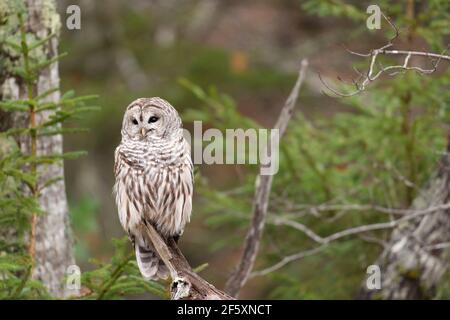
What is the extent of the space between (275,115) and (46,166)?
840cm

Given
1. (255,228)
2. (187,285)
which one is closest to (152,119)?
(187,285)

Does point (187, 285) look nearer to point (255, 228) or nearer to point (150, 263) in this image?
point (150, 263)

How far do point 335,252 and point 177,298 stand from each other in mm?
3317

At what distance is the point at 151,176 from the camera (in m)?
4.89

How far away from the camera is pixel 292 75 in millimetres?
11719

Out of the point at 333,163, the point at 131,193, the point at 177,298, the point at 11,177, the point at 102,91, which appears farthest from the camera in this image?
the point at 102,91

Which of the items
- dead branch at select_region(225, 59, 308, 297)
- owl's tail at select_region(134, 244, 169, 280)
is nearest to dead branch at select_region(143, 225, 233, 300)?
owl's tail at select_region(134, 244, 169, 280)

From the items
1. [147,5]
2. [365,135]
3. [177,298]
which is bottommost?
[177,298]

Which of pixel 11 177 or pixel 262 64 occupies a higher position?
pixel 262 64

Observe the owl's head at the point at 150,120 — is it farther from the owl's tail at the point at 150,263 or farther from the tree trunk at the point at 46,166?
the tree trunk at the point at 46,166

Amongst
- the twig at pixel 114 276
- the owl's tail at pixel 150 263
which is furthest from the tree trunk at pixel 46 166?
the owl's tail at pixel 150 263

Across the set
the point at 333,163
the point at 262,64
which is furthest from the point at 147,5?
the point at 333,163

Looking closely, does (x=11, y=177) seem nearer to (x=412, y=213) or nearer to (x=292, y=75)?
(x=412, y=213)

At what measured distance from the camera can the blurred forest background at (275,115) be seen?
23.3ft
